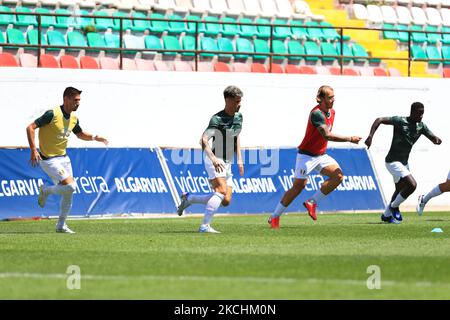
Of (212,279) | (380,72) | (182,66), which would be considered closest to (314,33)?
(380,72)

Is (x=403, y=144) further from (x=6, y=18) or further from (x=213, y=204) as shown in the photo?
(x=6, y=18)

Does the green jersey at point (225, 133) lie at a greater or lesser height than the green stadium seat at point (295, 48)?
lesser

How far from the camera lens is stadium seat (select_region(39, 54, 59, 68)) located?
26.1m

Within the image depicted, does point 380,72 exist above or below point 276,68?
above

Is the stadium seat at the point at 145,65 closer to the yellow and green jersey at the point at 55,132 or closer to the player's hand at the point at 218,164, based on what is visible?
the yellow and green jersey at the point at 55,132

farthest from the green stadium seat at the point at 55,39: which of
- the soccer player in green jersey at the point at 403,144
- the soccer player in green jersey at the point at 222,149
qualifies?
the soccer player in green jersey at the point at 222,149

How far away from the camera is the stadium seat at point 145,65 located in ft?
92.1

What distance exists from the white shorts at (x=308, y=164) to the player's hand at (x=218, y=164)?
1736mm

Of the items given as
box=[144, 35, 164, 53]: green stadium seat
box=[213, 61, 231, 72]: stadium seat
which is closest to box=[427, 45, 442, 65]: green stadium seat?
box=[213, 61, 231, 72]: stadium seat

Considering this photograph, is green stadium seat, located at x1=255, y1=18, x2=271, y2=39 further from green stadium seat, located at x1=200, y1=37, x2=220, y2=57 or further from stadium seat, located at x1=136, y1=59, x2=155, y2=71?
stadium seat, located at x1=136, y1=59, x2=155, y2=71

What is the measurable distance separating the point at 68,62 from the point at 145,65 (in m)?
2.30

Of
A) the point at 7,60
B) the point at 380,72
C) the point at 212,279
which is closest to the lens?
the point at 212,279

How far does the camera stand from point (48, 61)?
86.0ft
